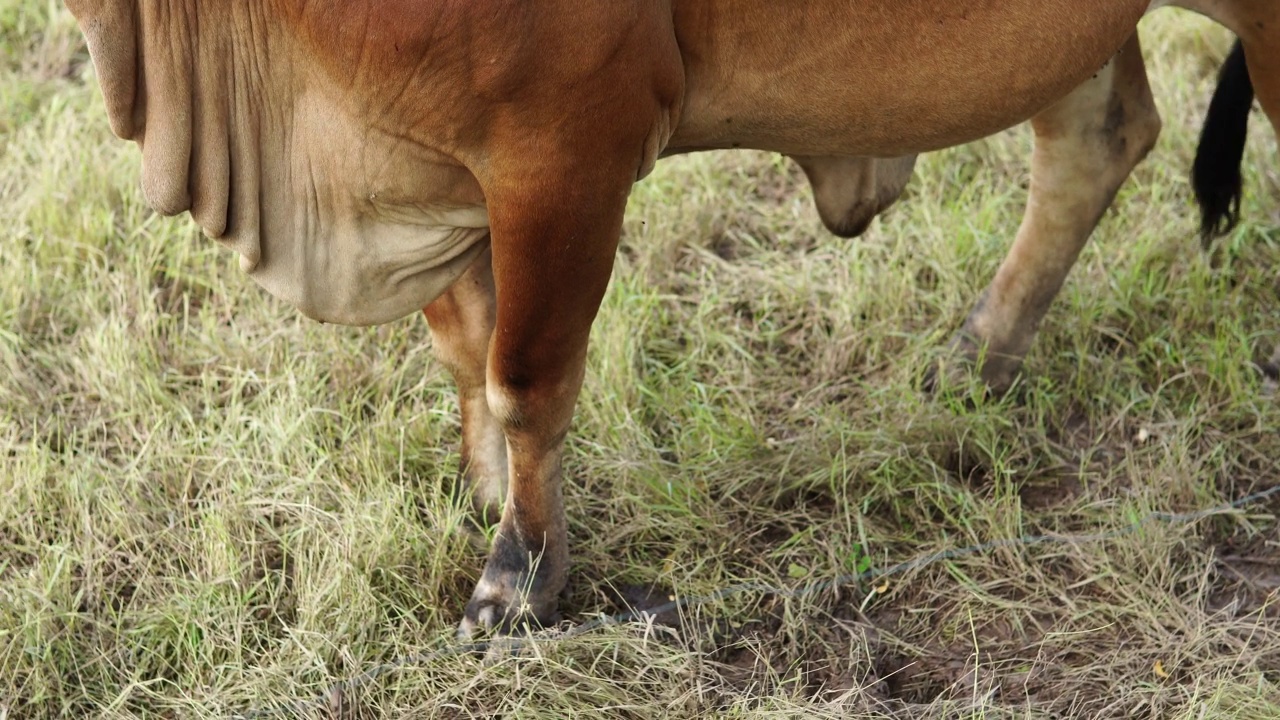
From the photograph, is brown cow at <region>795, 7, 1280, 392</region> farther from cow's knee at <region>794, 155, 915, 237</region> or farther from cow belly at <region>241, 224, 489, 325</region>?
cow belly at <region>241, 224, 489, 325</region>

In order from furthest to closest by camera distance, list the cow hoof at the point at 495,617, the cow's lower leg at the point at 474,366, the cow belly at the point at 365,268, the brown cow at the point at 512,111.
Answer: the cow's lower leg at the point at 474,366 < the cow hoof at the point at 495,617 < the cow belly at the point at 365,268 < the brown cow at the point at 512,111

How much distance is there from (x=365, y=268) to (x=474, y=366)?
1.59 ft

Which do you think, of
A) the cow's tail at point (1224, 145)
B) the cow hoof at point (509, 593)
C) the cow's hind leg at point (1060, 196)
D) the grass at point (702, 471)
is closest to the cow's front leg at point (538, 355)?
the cow hoof at point (509, 593)

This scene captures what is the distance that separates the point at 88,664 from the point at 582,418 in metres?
1.14

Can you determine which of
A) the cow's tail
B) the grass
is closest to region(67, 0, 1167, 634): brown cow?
the grass

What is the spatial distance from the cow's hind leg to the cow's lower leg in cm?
107

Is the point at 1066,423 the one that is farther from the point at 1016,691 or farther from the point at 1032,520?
the point at 1016,691

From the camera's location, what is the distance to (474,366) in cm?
287

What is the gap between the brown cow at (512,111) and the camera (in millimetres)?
2084

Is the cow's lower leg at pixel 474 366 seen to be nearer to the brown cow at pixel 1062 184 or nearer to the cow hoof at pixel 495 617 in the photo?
the cow hoof at pixel 495 617

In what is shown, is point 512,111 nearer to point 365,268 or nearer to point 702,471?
point 365,268

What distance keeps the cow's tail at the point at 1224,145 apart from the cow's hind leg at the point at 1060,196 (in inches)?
5.4

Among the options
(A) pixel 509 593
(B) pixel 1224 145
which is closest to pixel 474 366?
(A) pixel 509 593

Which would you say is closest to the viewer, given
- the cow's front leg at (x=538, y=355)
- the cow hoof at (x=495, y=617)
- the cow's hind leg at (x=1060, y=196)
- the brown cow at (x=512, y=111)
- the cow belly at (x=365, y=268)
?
the brown cow at (x=512, y=111)
